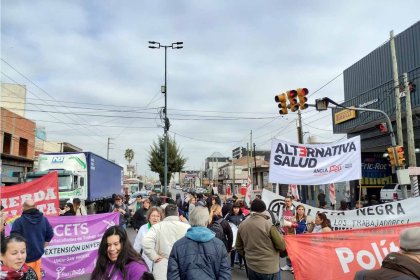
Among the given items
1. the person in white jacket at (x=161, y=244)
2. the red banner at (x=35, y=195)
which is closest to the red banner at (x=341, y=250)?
the person in white jacket at (x=161, y=244)

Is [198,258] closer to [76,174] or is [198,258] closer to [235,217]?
[235,217]

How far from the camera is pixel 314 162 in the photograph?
9750 millimetres

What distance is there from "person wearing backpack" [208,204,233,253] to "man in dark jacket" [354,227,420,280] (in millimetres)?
4635

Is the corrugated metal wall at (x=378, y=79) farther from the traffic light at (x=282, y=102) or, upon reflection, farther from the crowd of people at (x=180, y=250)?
the crowd of people at (x=180, y=250)

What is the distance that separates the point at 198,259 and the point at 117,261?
3.04ft

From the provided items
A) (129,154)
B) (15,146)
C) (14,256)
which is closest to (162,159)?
(15,146)

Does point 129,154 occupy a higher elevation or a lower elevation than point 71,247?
higher

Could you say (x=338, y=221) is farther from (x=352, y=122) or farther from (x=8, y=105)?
(x=8, y=105)

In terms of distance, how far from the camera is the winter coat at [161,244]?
505 centimetres

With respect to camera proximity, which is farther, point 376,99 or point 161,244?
point 376,99

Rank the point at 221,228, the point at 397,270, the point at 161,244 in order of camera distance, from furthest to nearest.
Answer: the point at 221,228 → the point at 161,244 → the point at 397,270

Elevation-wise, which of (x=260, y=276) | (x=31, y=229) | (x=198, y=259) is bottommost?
(x=260, y=276)

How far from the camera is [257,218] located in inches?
226

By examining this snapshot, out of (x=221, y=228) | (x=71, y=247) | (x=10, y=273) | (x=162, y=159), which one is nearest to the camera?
(x=10, y=273)
